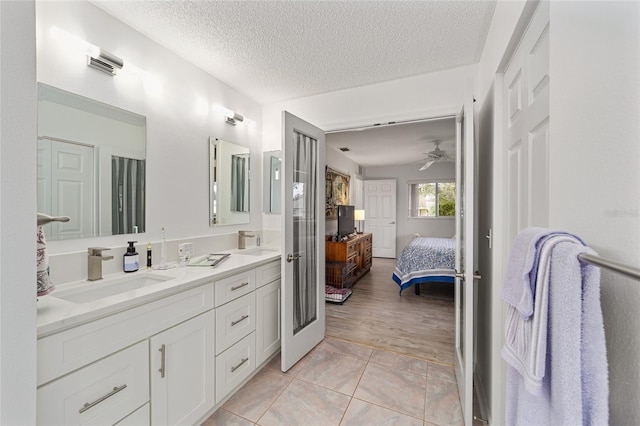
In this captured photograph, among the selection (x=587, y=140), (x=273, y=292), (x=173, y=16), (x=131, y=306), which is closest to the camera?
(x=587, y=140)

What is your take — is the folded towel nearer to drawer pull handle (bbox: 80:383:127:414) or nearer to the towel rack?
the towel rack

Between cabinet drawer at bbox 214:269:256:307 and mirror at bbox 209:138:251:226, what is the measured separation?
74 centimetres

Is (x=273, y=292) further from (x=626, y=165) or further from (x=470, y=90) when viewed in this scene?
(x=626, y=165)

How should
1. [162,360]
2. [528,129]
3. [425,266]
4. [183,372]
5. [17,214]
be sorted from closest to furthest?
[17,214], [528,129], [162,360], [183,372], [425,266]

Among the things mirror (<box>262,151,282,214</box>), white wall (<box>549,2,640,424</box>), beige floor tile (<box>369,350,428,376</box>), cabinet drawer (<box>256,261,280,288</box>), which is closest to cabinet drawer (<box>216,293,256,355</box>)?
cabinet drawer (<box>256,261,280,288</box>)

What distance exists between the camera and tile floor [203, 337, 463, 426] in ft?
5.62

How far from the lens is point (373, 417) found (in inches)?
67.9

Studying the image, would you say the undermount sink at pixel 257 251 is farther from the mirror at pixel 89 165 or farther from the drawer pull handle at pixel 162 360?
the drawer pull handle at pixel 162 360

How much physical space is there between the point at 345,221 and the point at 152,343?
161 inches

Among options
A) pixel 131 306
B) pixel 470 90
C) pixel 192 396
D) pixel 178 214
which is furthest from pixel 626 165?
pixel 178 214

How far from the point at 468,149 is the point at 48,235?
7.87 feet

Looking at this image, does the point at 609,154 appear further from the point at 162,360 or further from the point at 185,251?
the point at 185,251

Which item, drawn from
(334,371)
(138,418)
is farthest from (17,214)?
(334,371)

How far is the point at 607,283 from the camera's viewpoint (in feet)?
1.80
